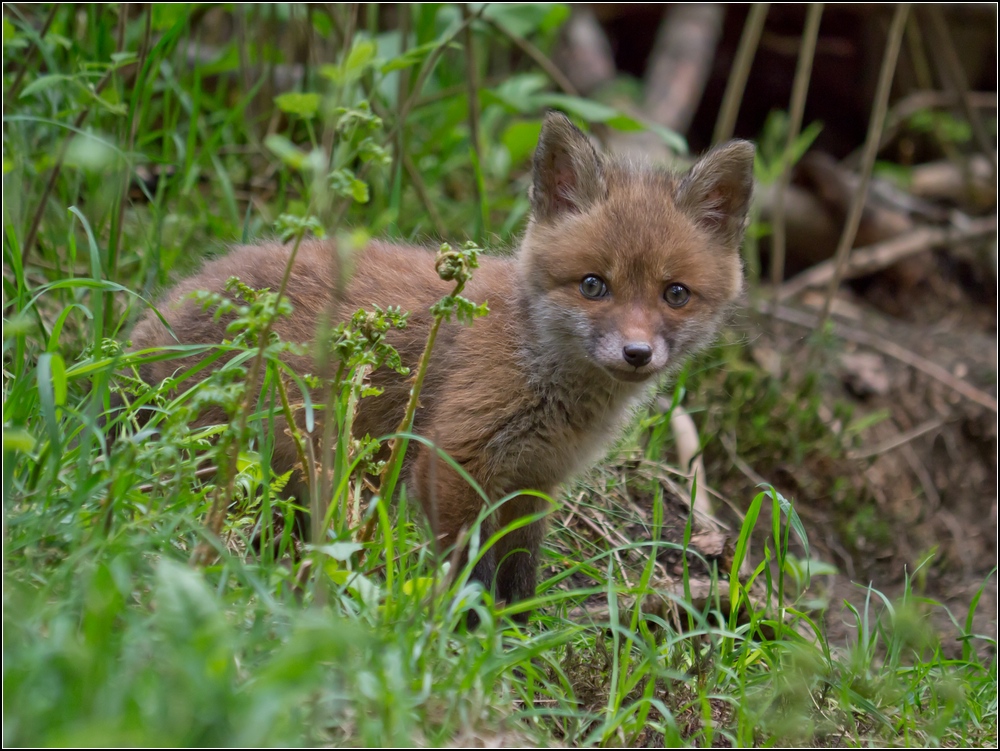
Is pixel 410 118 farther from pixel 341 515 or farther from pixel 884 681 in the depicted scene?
pixel 884 681

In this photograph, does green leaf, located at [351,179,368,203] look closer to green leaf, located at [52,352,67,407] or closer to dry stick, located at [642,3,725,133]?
green leaf, located at [52,352,67,407]

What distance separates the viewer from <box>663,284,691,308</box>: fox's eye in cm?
375

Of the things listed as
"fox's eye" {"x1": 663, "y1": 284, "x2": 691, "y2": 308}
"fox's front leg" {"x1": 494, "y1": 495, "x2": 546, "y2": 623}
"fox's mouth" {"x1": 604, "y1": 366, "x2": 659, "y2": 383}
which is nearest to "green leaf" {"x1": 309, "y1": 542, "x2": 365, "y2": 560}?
"fox's front leg" {"x1": 494, "y1": 495, "x2": 546, "y2": 623}

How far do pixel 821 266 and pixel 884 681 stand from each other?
551 cm

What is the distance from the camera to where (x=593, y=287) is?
371 centimetres

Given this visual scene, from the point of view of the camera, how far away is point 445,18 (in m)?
6.23

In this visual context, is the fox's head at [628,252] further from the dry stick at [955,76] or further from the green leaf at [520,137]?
the dry stick at [955,76]

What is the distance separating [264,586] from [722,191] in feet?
8.47

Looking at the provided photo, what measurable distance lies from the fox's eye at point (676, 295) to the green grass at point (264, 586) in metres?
0.83

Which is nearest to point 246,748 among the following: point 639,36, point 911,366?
point 911,366

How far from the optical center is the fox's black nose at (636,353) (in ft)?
11.3

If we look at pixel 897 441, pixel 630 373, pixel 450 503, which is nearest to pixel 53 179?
pixel 450 503

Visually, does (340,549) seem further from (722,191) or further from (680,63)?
(680,63)

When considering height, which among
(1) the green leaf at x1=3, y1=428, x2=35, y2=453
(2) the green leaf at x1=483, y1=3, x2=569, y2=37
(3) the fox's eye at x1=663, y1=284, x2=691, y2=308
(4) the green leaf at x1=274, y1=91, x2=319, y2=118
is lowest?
(1) the green leaf at x1=3, y1=428, x2=35, y2=453
